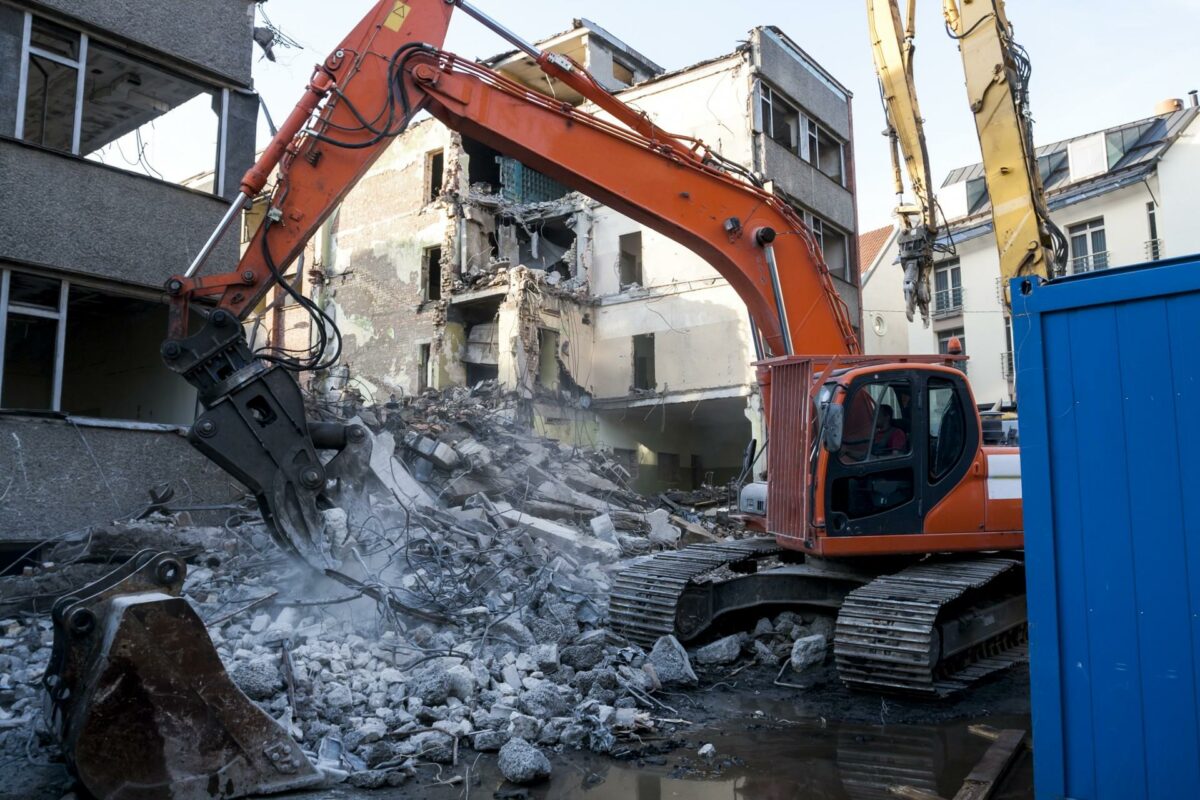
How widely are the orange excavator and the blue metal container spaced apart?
3.31m

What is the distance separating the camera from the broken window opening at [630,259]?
989 inches

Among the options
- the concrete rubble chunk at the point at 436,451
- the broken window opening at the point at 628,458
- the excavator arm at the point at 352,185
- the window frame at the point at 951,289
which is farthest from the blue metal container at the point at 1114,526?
the window frame at the point at 951,289

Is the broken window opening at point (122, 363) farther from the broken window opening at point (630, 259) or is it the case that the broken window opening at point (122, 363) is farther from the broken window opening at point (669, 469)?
the broken window opening at point (669, 469)

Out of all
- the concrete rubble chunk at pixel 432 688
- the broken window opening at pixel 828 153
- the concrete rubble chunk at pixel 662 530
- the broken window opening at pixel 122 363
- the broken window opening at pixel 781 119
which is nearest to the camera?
the concrete rubble chunk at pixel 432 688

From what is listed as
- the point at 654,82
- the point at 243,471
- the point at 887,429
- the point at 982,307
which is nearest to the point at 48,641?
the point at 243,471

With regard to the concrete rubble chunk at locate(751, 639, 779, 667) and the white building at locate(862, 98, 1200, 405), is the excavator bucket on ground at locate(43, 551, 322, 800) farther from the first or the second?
the white building at locate(862, 98, 1200, 405)

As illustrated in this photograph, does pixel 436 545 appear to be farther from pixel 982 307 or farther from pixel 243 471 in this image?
pixel 982 307

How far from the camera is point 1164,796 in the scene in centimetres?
283

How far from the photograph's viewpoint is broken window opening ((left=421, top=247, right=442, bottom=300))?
26.7 meters

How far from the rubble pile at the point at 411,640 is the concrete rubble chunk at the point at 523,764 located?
1 cm

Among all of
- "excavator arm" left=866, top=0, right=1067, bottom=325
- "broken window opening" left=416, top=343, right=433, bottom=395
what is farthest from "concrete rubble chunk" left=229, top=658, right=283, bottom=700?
"broken window opening" left=416, top=343, right=433, bottom=395

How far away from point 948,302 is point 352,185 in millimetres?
29161

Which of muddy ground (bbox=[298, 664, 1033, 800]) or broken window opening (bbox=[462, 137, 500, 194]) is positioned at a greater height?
broken window opening (bbox=[462, 137, 500, 194])

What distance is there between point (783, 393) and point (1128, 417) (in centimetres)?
499
